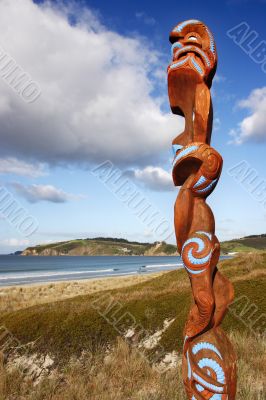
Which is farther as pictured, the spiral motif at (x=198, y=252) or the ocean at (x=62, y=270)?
the ocean at (x=62, y=270)

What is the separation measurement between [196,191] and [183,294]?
6858mm

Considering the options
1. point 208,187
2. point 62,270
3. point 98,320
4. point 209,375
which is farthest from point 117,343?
point 62,270

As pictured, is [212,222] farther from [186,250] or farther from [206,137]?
[206,137]

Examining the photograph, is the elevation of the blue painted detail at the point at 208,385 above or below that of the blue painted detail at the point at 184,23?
below

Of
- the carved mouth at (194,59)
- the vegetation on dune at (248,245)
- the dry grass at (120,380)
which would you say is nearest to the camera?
the carved mouth at (194,59)

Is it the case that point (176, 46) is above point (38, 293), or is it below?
above

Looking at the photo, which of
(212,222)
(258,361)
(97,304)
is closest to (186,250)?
(212,222)

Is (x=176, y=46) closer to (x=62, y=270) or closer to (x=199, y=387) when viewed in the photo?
(x=199, y=387)

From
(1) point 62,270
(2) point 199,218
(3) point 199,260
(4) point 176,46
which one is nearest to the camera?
(3) point 199,260

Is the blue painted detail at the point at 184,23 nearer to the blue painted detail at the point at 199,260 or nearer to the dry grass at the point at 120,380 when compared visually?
the blue painted detail at the point at 199,260

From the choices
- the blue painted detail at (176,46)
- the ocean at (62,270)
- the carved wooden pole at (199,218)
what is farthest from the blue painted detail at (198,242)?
Result: the ocean at (62,270)

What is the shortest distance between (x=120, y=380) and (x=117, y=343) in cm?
169

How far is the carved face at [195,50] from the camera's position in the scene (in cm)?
436

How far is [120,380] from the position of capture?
612cm
